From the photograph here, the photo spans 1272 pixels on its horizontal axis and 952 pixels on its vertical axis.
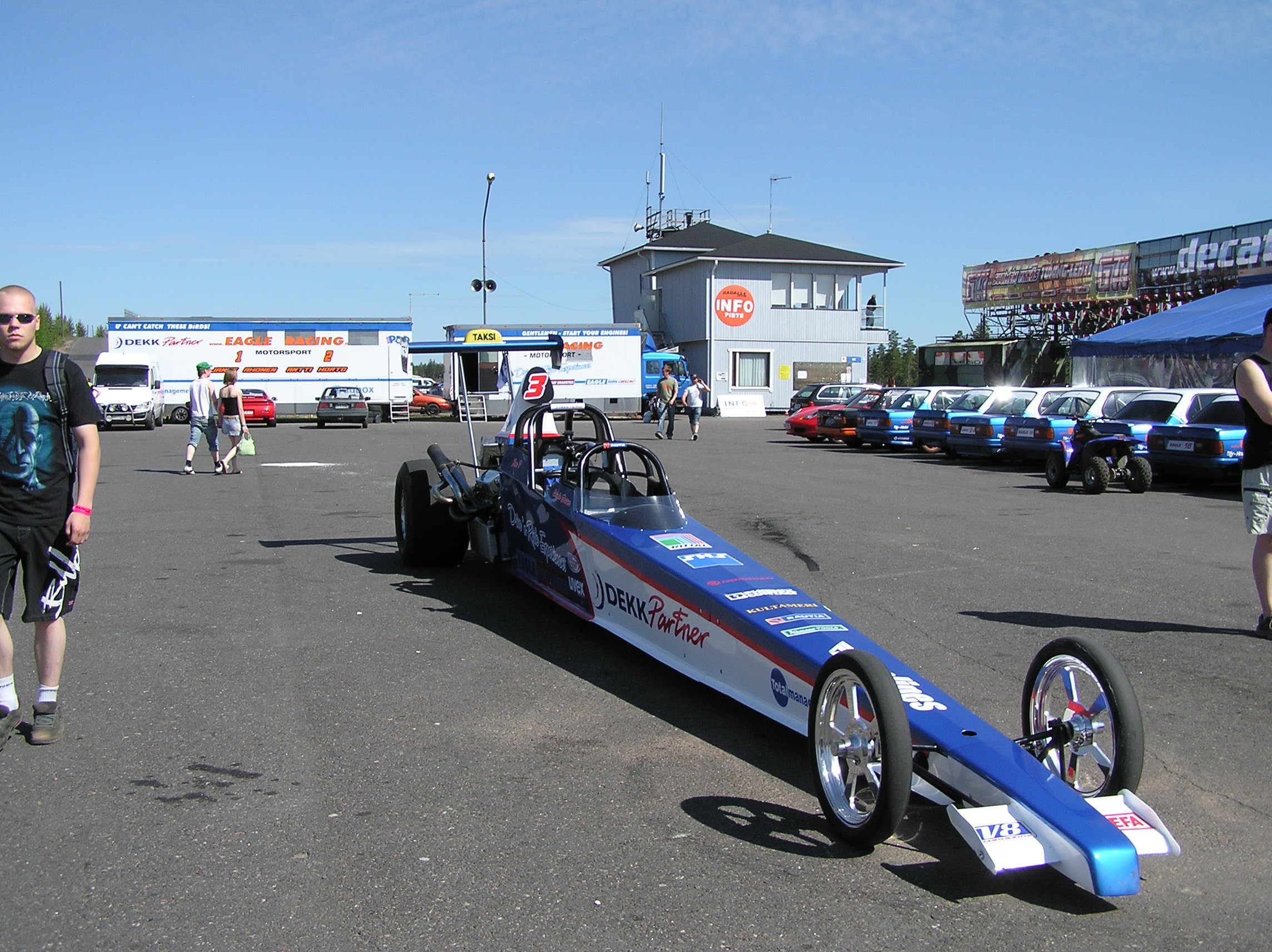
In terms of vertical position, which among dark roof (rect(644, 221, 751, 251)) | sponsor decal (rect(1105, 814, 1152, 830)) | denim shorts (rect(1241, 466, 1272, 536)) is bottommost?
sponsor decal (rect(1105, 814, 1152, 830))

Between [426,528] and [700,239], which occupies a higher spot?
[700,239]

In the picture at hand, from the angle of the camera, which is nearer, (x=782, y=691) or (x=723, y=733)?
(x=782, y=691)

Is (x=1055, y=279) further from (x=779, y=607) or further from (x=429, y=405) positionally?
(x=779, y=607)

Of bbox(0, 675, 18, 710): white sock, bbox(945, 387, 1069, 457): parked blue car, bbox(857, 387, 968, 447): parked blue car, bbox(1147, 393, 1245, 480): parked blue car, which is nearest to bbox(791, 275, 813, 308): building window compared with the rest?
bbox(857, 387, 968, 447): parked blue car

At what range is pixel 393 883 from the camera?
349 cm

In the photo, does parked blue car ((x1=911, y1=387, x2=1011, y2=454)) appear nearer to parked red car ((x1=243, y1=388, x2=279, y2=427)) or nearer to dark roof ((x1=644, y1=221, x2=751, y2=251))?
parked red car ((x1=243, y1=388, x2=279, y2=427))

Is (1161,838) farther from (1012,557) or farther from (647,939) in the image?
(1012,557)

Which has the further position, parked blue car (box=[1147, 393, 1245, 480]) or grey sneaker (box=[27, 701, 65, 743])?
parked blue car (box=[1147, 393, 1245, 480])

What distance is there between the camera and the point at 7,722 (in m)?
4.68

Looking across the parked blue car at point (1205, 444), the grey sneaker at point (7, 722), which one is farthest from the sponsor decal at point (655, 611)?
the parked blue car at point (1205, 444)

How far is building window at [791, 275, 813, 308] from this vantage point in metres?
53.0

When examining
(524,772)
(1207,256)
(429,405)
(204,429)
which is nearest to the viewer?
(524,772)

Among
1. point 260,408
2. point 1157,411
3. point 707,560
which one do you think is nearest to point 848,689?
point 707,560

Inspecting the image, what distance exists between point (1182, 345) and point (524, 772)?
21.3 m
